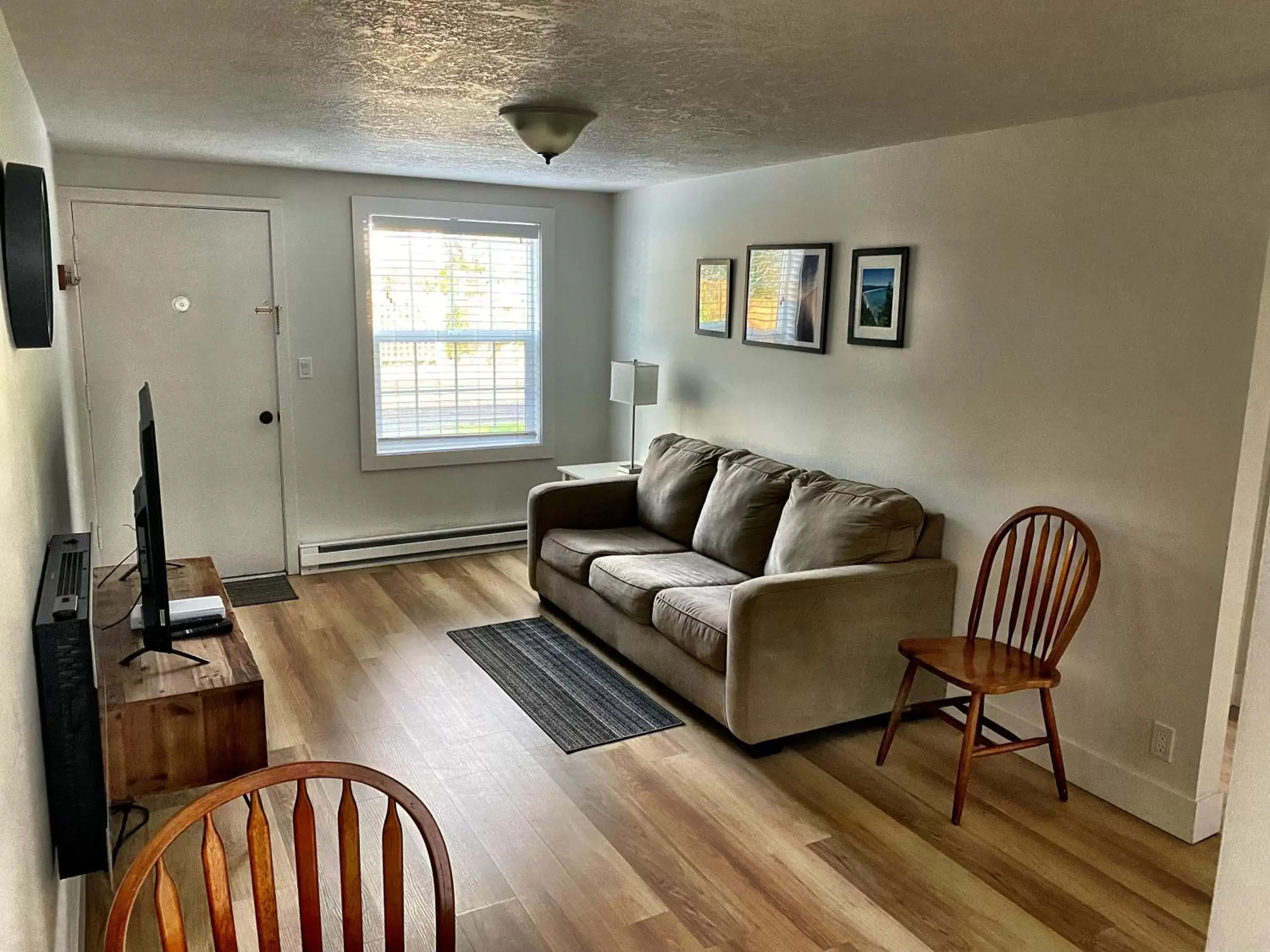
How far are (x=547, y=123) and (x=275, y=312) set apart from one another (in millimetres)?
2572

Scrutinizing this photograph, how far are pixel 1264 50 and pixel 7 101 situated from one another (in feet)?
9.41

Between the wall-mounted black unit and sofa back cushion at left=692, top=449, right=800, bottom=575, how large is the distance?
A: 8.80 feet

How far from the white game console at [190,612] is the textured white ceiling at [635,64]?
1685 mm

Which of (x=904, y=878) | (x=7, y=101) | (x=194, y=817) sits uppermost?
(x=7, y=101)

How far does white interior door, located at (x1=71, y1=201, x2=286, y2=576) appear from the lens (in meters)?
4.61

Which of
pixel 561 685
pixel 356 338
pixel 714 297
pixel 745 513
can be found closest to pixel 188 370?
pixel 356 338

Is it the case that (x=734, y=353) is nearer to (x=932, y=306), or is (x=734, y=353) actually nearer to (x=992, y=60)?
(x=932, y=306)

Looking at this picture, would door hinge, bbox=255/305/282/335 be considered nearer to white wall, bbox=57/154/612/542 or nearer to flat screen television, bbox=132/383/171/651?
white wall, bbox=57/154/612/542

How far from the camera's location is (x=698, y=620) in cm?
346

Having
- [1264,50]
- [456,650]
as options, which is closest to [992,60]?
[1264,50]

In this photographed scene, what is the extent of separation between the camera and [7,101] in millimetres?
2094

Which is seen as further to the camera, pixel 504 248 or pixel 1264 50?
pixel 504 248

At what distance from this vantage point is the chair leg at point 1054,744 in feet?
9.73

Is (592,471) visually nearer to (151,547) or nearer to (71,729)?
(151,547)
